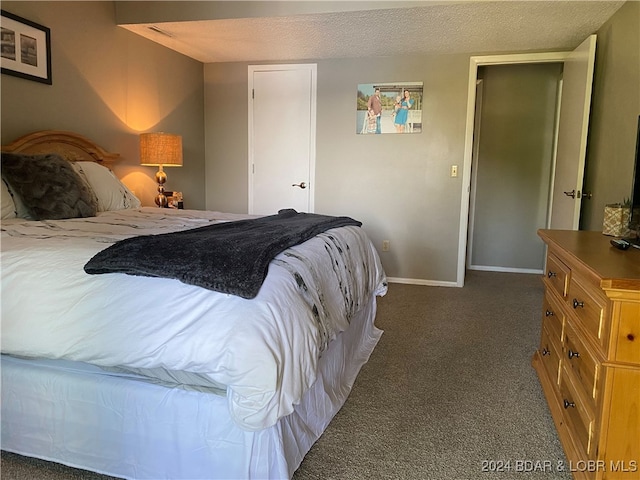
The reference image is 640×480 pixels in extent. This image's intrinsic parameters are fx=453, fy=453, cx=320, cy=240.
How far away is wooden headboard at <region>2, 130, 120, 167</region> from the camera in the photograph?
2.61 metres

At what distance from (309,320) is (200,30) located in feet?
9.78

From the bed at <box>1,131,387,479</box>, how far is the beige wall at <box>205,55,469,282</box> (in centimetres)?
274

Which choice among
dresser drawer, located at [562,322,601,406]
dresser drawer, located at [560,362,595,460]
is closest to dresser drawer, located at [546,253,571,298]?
dresser drawer, located at [562,322,601,406]

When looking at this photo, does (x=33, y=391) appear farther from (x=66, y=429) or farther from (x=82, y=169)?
(x=82, y=169)

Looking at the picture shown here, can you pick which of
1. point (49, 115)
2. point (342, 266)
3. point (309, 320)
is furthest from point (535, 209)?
point (49, 115)

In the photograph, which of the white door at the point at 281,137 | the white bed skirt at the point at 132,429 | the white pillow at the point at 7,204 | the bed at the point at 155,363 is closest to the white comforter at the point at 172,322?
the bed at the point at 155,363

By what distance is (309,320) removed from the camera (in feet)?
4.79

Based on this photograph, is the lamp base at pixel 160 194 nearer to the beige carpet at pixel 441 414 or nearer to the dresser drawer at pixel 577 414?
the beige carpet at pixel 441 414

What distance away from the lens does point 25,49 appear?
2.67m

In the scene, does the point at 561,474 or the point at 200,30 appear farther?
the point at 200,30

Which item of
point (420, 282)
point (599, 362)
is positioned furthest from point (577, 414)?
point (420, 282)

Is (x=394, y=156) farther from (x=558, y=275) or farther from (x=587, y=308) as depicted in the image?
(x=587, y=308)

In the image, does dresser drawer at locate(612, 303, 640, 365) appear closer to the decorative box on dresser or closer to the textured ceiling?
the decorative box on dresser

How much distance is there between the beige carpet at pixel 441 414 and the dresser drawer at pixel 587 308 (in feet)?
1.84
